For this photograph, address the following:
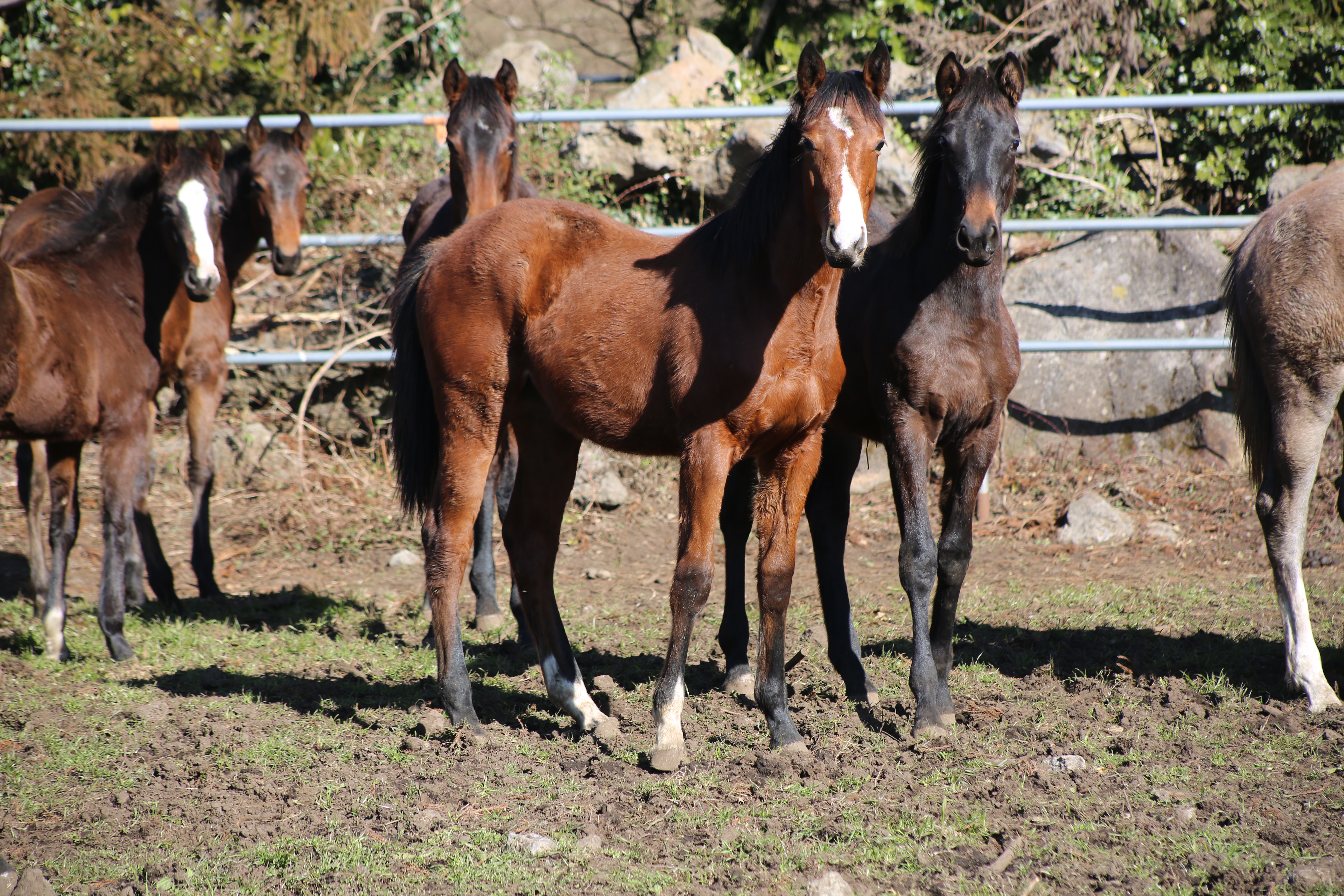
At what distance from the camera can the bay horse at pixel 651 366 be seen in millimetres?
3311

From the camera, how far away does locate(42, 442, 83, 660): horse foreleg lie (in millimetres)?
4785

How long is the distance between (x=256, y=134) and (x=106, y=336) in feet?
6.19

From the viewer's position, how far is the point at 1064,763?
11.0 feet

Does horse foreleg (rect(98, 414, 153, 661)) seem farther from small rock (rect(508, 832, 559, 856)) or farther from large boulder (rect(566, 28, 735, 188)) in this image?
large boulder (rect(566, 28, 735, 188))

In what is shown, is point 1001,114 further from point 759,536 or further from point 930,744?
point 930,744

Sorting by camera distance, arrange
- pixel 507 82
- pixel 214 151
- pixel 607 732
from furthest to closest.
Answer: pixel 507 82, pixel 214 151, pixel 607 732

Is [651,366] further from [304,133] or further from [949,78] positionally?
[304,133]

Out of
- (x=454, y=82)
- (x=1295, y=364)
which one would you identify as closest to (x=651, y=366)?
(x=1295, y=364)

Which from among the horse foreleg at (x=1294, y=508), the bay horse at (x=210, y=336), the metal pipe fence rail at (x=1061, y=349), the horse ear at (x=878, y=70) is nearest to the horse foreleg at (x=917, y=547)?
the horse ear at (x=878, y=70)

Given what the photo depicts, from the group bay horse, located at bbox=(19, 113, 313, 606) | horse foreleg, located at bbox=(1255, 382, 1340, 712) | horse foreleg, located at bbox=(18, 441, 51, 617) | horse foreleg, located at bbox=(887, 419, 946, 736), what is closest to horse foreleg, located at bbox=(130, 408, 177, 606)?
bay horse, located at bbox=(19, 113, 313, 606)

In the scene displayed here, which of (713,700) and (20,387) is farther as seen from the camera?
(20,387)

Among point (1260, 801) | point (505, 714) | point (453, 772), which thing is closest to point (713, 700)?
point (505, 714)

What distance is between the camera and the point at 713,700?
4113 millimetres

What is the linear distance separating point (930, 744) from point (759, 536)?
3.11 ft
